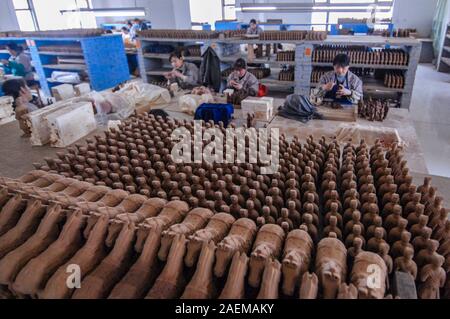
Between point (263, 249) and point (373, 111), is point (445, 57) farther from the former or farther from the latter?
point (263, 249)

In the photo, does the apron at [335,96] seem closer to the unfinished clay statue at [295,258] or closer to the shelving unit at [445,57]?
the unfinished clay statue at [295,258]

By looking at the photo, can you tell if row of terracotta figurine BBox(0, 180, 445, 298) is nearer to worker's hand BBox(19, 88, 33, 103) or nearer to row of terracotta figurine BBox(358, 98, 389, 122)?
row of terracotta figurine BBox(358, 98, 389, 122)

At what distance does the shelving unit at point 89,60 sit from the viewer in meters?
6.85

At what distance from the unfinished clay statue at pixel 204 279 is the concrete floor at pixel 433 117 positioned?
416 cm

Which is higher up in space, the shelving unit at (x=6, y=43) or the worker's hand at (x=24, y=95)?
the shelving unit at (x=6, y=43)

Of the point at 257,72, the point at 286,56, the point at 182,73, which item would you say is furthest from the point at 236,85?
the point at 257,72

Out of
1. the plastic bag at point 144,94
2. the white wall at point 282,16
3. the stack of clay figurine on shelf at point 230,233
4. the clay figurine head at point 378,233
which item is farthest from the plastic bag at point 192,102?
the white wall at point 282,16

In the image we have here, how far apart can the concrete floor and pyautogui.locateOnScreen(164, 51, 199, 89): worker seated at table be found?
12.7ft

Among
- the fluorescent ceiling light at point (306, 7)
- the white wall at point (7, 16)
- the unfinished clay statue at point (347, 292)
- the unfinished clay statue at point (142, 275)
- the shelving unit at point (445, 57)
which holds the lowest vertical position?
the shelving unit at point (445, 57)

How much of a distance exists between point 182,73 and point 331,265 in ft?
16.3

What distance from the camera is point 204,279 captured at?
1017 mm

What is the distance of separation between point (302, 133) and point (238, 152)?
1265 millimetres

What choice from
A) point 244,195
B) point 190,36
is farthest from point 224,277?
point 190,36

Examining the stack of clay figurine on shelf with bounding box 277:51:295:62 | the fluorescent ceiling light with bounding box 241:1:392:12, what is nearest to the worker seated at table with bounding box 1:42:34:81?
the fluorescent ceiling light with bounding box 241:1:392:12
